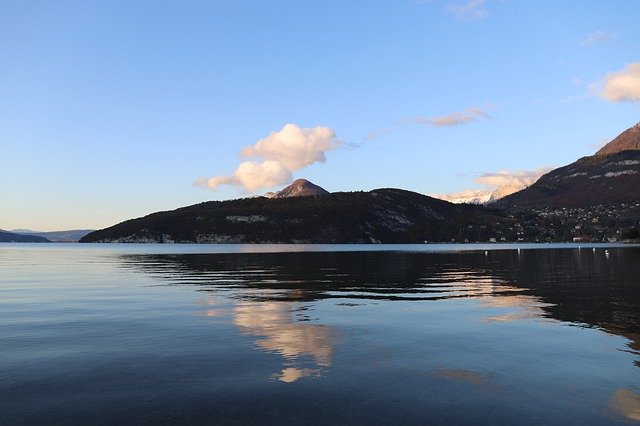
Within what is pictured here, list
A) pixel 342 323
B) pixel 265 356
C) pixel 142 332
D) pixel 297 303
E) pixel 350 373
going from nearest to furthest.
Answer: pixel 350 373 → pixel 265 356 → pixel 142 332 → pixel 342 323 → pixel 297 303

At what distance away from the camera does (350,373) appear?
2011cm

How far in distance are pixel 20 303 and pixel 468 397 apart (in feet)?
128

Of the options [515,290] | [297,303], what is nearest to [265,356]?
[297,303]

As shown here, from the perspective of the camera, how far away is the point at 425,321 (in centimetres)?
3369

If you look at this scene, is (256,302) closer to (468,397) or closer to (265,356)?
Answer: (265,356)

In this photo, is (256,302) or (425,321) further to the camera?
(256,302)

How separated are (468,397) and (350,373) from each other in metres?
4.77

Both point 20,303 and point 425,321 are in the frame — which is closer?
point 425,321

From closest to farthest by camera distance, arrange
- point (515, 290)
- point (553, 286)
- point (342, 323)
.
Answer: point (342, 323) → point (515, 290) → point (553, 286)

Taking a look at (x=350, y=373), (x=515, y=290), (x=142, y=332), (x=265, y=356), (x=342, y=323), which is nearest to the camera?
(x=350, y=373)

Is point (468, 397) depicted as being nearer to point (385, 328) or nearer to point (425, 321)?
point (385, 328)

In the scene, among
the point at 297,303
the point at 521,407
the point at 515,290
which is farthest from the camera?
the point at 515,290

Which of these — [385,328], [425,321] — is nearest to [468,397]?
[385,328]

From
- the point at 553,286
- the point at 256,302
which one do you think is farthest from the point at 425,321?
the point at 553,286
